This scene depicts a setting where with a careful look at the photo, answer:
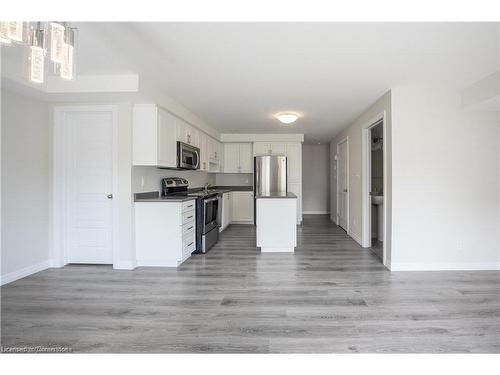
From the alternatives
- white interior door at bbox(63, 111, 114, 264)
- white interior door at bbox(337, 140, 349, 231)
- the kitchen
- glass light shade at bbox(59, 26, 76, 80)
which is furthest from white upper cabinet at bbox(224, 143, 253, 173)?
glass light shade at bbox(59, 26, 76, 80)

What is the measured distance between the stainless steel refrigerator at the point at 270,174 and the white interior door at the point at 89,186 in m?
3.78

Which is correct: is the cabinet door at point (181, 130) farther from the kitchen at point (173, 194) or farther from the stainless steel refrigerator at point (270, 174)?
the stainless steel refrigerator at point (270, 174)

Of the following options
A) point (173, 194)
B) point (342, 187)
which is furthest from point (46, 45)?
point (342, 187)

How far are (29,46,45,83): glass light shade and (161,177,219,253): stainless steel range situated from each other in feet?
9.00

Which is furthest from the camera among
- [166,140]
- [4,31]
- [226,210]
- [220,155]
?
[220,155]

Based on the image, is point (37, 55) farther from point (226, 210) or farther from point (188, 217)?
point (226, 210)

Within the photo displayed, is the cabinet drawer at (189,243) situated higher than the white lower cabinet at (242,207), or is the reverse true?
the white lower cabinet at (242,207)

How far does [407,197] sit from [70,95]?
443 centimetres

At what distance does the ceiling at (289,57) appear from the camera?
2078 millimetres

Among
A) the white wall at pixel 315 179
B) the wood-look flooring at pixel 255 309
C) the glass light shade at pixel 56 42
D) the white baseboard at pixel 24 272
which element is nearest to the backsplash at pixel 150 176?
the wood-look flooring at pixel 255 309

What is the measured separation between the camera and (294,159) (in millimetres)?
6941

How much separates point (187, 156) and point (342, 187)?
3915 mm
